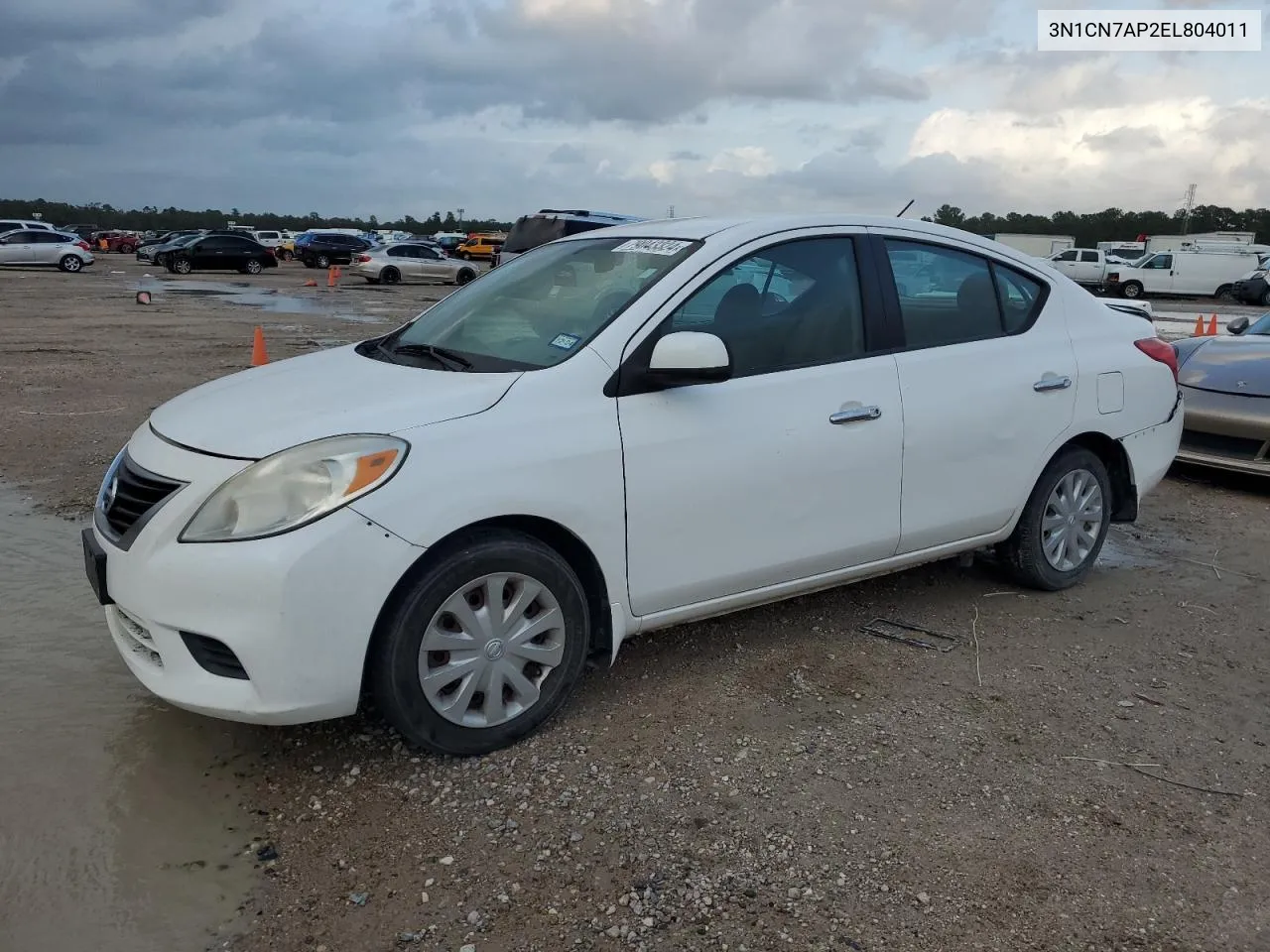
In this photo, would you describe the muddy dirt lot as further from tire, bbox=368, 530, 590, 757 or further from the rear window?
the rear window

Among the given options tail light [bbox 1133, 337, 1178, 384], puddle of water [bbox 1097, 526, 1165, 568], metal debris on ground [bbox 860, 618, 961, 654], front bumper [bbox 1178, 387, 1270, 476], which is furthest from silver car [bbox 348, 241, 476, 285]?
metal debris on ground [bbox 860, 618, 961, 654]

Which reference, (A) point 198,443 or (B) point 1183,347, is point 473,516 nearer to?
(A) point 198,443

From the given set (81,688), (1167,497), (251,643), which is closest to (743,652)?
(251,643)

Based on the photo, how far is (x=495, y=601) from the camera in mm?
3250

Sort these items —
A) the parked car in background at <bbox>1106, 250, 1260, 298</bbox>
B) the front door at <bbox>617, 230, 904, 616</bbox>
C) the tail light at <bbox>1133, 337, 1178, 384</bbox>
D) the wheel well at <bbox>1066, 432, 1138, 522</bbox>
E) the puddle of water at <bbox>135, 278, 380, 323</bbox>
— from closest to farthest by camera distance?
the front door at <bbox>617, 230, 904, 616</bbox>, the wheel well at <bbox>1066, 432, 1138, 522</bbox>, the tail light at <bbox>1133, 337, 1178, 384</bbox>, the puddle of water at <bbox>135, 278, 380, 323</bbox>, the parked car in background at <bbox>1106, 250, 1260, 298</bbox>

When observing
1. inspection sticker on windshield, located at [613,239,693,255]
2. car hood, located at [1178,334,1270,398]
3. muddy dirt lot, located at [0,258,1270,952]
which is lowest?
muddy dirt lot, located at [0,258,1270,952]

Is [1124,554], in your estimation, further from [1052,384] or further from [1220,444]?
[1220,444]

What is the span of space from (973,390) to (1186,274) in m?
36.4

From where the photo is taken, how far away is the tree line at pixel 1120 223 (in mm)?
83625

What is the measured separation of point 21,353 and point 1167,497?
12724mm

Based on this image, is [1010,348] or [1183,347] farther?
[1183,347]

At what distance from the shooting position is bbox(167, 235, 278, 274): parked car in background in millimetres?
36562

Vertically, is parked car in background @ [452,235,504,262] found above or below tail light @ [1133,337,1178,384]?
above

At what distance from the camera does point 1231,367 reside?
7348 mm
